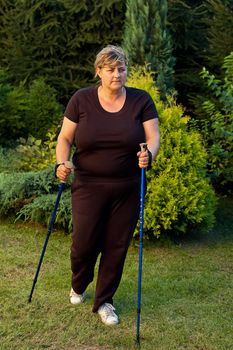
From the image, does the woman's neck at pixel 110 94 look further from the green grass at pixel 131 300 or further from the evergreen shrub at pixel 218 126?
the evergreen shrub at pixel 218 126

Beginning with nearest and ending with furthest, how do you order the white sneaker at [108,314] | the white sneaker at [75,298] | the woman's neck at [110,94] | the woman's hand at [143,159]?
1. the woman's hand at [143,159]
2. the woman's neck at [110,94]
3. the white sneaker at [108,314]
4. the white sneaker at [75,298]

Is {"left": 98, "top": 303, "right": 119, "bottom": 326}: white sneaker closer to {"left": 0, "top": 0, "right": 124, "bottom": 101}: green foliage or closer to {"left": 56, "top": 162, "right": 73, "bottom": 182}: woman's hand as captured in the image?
{"left": 56, "top": 162, "right": 73, "bottom": 182}: woman's hand

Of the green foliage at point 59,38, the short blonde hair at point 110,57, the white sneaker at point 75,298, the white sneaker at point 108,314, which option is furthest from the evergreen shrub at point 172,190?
the green foliage at point 59,38

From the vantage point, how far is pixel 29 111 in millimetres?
8180

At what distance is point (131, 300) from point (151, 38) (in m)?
4.16

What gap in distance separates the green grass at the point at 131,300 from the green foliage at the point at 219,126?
1.38 meters

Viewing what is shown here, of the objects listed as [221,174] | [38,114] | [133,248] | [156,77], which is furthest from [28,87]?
[133,248]

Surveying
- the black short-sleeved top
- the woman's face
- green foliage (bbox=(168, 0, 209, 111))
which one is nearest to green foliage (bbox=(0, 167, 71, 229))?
the black short-sleeved top

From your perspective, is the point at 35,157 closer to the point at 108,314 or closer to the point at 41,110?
the point at 41,110

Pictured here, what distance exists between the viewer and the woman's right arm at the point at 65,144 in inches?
154

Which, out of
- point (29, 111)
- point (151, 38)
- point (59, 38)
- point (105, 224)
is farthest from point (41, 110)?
point (105, 224)

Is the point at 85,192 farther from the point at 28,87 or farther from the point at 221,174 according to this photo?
the point at 28,87

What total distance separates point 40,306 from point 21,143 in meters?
3.65

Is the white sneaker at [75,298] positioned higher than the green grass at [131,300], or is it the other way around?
the white sneaker at [75,298]
